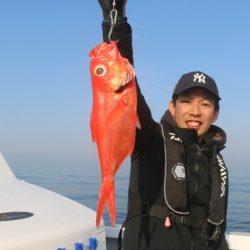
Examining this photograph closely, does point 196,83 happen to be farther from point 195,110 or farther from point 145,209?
point 145,209

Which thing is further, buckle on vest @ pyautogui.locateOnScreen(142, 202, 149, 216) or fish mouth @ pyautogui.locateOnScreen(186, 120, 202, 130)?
fish mouth @ pyautogui.locateOnScreen(186, 120, 202, 130)

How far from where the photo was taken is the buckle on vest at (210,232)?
290cm

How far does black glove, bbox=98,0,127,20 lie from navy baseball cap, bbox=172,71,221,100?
26.5 inches

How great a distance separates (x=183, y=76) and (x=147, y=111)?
20.8 inches

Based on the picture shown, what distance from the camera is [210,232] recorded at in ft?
9.70

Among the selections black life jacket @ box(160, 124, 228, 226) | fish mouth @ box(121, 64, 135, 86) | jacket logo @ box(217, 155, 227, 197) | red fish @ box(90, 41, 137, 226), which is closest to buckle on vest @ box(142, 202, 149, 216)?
black life jacket @ box(160, 124, 228, 226)

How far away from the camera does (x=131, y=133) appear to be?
7.02 ft

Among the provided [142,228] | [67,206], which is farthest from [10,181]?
[142,228]

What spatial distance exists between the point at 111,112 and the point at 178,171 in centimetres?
92

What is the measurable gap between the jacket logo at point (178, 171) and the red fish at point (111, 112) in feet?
2.40

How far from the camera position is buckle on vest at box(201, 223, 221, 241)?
114 inches

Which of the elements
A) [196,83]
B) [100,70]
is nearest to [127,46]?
[100,70]

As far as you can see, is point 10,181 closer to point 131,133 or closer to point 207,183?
point 207,183

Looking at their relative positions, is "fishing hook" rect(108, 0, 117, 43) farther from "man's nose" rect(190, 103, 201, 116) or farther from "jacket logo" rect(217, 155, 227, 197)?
"jacket logo" rect(217, 155, 227, 197)
